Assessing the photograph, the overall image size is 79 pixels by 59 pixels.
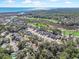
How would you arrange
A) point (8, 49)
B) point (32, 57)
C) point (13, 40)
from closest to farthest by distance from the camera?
point (32, 57) < point (8, 49) < point (13, 40)

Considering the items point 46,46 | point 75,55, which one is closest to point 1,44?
point 46,46

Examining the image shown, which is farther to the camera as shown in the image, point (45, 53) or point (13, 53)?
point (13, 53)

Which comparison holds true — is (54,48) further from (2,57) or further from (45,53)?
(2,57)

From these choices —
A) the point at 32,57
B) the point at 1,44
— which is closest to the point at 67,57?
the point at 32,57

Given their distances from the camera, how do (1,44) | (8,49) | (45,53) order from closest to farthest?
(45,53), (8,49), (1,44)

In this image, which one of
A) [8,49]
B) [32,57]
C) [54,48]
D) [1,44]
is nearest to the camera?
[32,57]

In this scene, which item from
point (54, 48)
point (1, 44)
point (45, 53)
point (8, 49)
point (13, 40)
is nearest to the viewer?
point (45, 53)

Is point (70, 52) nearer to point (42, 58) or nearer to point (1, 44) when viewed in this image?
A: point (42, 58)

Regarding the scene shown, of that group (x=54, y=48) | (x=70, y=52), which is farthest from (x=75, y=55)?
(x=54, y=48)

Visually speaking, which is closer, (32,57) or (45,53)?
(32,57)
